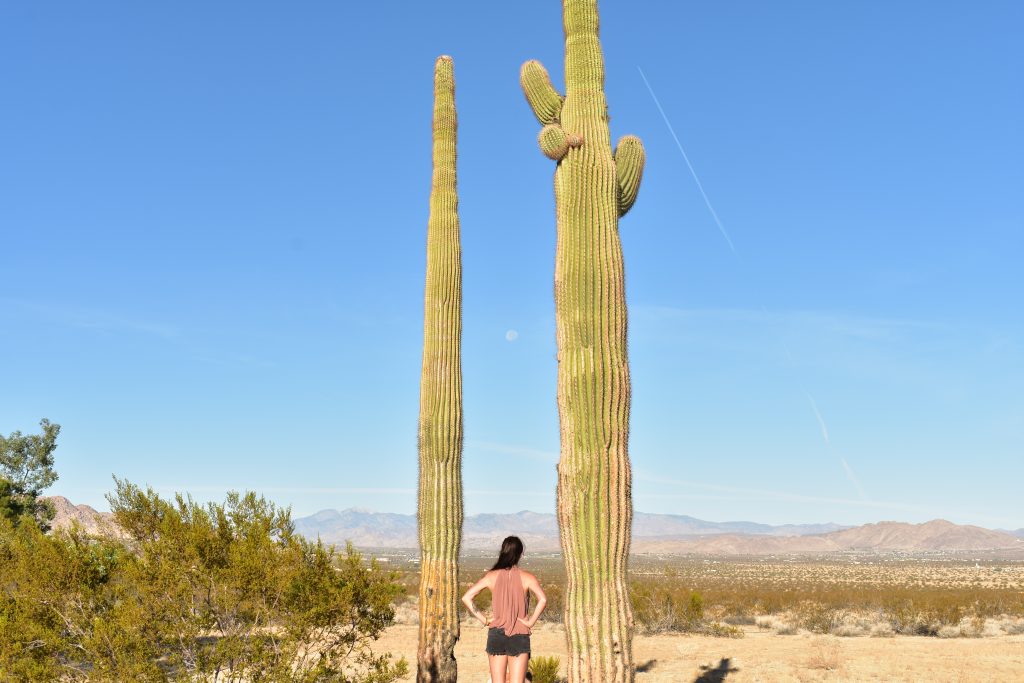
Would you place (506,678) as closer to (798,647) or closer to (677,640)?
(798,647)

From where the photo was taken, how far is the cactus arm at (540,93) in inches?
356

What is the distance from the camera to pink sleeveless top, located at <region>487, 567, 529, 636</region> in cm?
723

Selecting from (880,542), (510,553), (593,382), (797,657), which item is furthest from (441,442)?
(880,542)

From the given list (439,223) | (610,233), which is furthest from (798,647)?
(610,233)

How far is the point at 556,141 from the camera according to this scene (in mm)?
8258

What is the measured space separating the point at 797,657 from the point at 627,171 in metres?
10.8

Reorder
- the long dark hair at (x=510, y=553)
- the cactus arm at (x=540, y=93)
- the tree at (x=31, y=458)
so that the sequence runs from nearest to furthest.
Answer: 1. the long dark hair at (x=510, y=553)
2. the cactus arm at (x=540, y=93)
3. the tree at (x=31, y=458)

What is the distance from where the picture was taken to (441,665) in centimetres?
1039

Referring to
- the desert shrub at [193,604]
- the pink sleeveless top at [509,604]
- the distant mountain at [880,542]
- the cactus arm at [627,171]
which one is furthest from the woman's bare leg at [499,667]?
the distant mountain at [880,542]

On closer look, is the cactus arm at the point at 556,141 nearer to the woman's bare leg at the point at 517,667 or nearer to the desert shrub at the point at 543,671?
the woman's bare leg at the point at 517,667

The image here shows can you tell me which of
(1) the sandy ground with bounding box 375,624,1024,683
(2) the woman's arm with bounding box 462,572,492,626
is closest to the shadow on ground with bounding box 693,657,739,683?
(1) the sandy ground with bounding box 375,624,1024,683

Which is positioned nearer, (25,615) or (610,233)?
(610,233)

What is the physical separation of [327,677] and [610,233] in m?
5.28

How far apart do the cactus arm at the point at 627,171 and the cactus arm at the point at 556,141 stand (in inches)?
19.6
